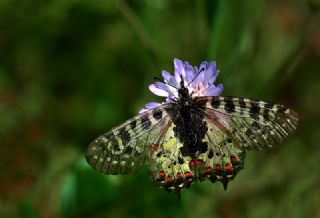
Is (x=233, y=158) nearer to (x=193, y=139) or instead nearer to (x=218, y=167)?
(x=218, y=167)

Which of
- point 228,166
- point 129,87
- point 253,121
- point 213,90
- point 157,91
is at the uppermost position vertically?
point 129,87

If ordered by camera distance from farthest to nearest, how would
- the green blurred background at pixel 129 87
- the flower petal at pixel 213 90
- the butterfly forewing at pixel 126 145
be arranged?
1. the green blurred background at pixel 129 87
2. the flower petal at pixel 213 90
3. the butterfly forewing at pixel 126 145

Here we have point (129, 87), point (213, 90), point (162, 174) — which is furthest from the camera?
point (129, 87)

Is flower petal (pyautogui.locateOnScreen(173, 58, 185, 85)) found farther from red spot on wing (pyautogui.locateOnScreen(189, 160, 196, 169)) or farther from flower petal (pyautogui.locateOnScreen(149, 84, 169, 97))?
red spot on wing (pyautogui.locateOnScreen(189, 160, 196, 169))

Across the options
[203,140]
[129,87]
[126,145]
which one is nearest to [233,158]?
[203,140]

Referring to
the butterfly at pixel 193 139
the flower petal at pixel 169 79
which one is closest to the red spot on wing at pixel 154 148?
the butterfly at pixel 193 139

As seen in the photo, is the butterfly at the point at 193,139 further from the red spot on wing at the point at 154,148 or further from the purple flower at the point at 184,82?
the purple flower at the point at 184,82
